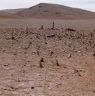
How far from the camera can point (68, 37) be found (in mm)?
20484

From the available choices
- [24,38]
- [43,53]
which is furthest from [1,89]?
[24,38]

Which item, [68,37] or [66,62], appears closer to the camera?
[66,62]

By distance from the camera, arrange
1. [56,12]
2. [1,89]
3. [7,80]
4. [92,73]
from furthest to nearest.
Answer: [56,12] < [92,73] < [7,80] < [1,89]

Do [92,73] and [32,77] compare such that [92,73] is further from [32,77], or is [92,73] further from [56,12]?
[56,12]

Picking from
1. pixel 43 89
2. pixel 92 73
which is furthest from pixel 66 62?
pixel 43 89

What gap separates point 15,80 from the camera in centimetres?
1008

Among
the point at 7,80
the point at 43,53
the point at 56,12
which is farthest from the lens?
the point at 56,12

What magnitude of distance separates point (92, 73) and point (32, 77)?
6.60 feet

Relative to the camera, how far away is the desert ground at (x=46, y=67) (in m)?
9.28

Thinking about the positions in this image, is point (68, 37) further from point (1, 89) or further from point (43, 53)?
point (1, 89)

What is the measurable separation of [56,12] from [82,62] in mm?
105994

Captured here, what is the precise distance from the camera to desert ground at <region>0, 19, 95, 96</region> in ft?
30.5

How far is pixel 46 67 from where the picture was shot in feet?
39.0

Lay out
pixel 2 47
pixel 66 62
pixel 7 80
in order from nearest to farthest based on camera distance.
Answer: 1. pixel 7 80
2. pixel 66 62
3. pixel 2 47
